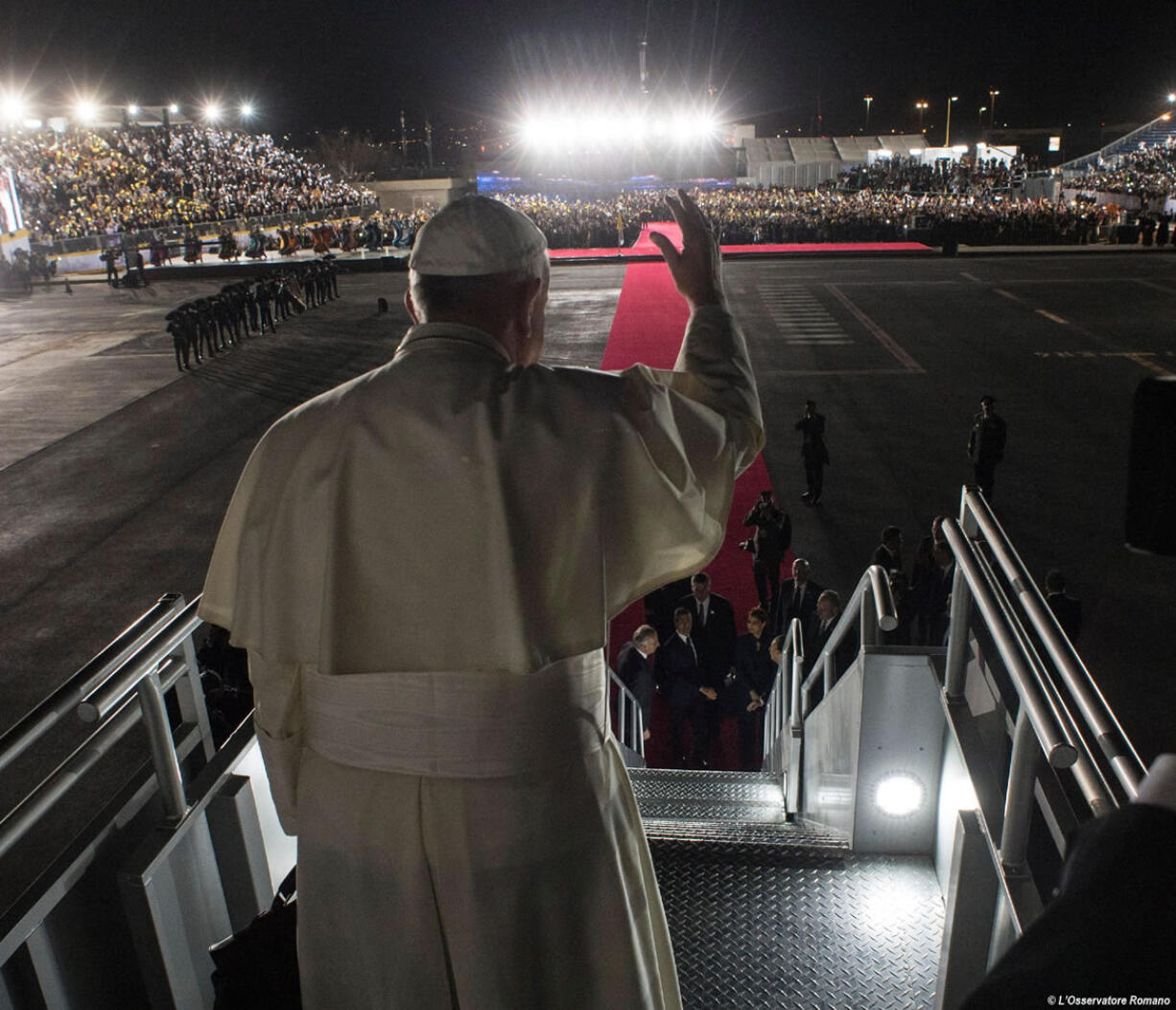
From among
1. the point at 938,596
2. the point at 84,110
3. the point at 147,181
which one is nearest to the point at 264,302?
the point at 938,596

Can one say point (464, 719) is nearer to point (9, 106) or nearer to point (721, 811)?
point (721, 811)

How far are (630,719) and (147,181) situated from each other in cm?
4964

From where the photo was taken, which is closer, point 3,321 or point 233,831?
Result: point 233,831

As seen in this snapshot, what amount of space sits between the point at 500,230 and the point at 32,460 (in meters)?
14.4

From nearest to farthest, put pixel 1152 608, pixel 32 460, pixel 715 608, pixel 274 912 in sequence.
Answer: pixel 274 912 < pixel 715 608 < pixel 1152 608 < pixel 32 460

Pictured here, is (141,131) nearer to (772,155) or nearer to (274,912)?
(772,155)

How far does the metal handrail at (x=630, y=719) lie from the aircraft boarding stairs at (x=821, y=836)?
233 cm

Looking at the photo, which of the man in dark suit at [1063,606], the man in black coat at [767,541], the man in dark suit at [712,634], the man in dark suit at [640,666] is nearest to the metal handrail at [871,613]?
the man in dark suit at [640,666]

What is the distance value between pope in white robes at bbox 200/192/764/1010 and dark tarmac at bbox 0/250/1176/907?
5677 millimetres

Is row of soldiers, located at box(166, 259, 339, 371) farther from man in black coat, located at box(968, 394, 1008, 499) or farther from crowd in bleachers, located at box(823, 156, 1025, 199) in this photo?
crowd in bleachers, located at box(823, 156, 1025, 199)

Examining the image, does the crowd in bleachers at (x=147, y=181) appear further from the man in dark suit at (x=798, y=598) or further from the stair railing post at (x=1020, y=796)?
the stair railing post at (x=1020, y=796)

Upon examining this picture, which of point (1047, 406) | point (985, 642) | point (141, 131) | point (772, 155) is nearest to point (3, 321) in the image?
point (1047, 406)

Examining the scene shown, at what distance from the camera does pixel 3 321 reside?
2656cm

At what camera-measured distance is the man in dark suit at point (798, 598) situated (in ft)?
21.7
